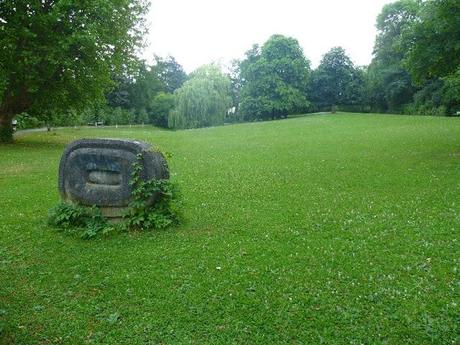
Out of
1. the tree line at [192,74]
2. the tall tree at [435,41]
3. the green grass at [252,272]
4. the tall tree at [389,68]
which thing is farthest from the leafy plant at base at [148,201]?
the tall tree at [389,68]

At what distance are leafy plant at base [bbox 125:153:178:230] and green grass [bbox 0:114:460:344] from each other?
38 centimetres

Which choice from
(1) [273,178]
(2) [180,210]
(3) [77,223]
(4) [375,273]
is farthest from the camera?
(1) [273,178]

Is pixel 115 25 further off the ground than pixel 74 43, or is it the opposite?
pixel 115 25

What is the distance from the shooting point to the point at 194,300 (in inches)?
232

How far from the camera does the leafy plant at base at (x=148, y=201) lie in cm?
883

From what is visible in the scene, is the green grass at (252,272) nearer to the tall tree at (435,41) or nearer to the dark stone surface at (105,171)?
the dark stone surface at (105,171)

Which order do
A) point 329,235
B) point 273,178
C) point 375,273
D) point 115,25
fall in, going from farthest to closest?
point 115,25 < point 273,178 < point 329,235 < point 375,273

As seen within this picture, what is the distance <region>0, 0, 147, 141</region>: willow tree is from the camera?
22219 millimetres

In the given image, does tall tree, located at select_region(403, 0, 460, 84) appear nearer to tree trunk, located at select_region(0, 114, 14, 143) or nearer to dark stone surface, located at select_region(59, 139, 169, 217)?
dark stone surface, located at select_region(59, 139, 169, 217)

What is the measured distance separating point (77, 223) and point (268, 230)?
452cm

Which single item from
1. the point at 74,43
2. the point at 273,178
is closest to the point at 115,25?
the point at 74,43

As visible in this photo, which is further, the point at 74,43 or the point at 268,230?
the point at 74,43

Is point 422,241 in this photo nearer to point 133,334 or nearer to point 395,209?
point 395,209

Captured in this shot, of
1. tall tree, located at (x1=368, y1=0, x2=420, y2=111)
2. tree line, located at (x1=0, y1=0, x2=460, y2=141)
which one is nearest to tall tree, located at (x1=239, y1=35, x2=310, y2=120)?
tree line, located at (x1=0, y1=0, x2=460, y2=141)
